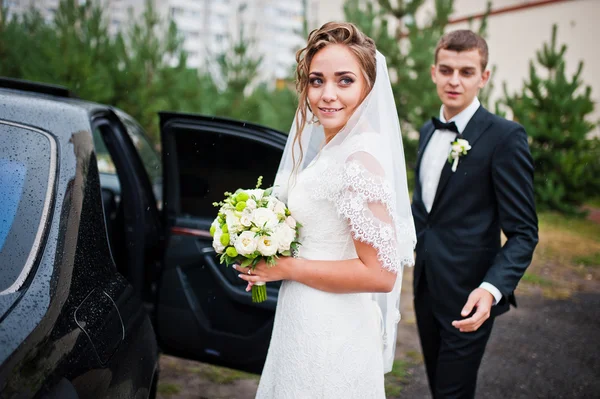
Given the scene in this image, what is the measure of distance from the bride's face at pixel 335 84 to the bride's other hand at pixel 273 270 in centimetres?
51

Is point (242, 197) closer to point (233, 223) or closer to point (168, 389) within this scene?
point (233, 223)

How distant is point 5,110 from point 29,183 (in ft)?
1.17

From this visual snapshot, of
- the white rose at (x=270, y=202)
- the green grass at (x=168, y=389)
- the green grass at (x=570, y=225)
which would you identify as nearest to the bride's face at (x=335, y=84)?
the white rose at (x=270, y=202)

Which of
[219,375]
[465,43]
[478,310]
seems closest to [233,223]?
[478,310]

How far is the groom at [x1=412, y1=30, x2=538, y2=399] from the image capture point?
7.17 ft

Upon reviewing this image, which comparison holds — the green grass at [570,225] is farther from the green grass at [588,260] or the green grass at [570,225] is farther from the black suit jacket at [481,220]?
the black suit jacket at [481,220]

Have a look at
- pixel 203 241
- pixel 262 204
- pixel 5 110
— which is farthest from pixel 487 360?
pixel 5 110

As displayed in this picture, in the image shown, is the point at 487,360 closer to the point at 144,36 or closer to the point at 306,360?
the point at 306,360

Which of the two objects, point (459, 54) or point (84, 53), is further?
point (84, 53)

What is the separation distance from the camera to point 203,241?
9.42ft

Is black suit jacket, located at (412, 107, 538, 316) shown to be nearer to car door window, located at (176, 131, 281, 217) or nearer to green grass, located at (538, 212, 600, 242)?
car door window, located at (176, 131, 281, 217)

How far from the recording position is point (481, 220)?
2.35 meters

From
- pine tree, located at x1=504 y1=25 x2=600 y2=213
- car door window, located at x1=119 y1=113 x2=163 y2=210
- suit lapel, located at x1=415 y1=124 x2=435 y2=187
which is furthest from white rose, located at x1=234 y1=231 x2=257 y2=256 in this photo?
pine tree, located at x1=504 y1=25 x2=600 y2=213

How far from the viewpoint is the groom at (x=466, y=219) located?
2.19 m
